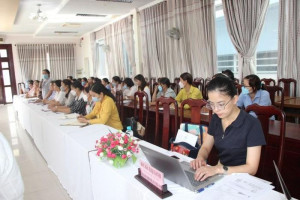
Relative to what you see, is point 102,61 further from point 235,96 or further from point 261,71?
point 235,96

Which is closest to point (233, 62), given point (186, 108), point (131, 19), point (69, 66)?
point (186, 108)

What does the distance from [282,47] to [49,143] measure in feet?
11.7

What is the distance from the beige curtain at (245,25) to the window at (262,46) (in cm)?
18

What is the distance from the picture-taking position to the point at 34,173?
3.07 metres

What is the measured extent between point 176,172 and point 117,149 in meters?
0.44

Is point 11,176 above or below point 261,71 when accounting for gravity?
below

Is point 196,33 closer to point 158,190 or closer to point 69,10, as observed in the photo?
point 69,10

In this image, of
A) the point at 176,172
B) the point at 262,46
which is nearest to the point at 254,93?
the point at 262,46

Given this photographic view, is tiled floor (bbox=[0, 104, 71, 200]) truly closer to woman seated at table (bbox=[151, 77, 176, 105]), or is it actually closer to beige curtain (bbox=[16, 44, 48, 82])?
woman seated at table (bbox=[151, 77, 176, 105])

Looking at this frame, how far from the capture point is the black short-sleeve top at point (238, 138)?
1292mm

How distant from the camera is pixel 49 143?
3.00m

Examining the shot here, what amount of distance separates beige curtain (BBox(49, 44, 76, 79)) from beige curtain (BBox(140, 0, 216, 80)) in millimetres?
5445

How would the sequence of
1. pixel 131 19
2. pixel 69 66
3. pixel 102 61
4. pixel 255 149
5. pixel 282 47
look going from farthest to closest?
pixel 69 66 → pixel 102 61 → pixel 131 19 → pixel 282 47 → pixel 255 149

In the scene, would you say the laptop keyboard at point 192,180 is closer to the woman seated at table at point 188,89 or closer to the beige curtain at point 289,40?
the woman seated at table at point 188,89
